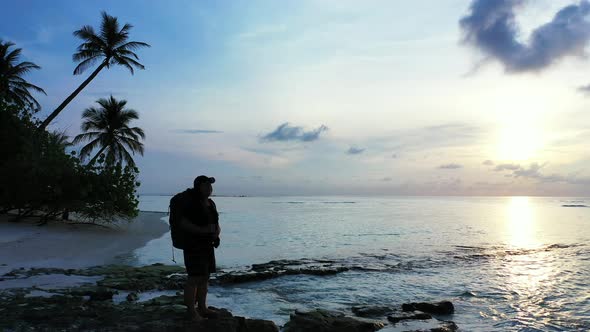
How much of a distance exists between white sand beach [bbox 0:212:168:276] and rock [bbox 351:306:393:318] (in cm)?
883

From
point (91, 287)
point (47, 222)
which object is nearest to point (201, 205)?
Answer: point (91, 287)

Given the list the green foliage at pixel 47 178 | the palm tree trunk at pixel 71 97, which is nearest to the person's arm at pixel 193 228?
the green foliage at pixel 47 178

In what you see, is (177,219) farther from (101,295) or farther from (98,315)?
(101,295)

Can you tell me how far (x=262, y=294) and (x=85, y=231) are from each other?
629 inches

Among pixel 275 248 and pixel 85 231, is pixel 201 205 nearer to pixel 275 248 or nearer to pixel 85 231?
pixel 275 248

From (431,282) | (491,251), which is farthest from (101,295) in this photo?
(491,251)

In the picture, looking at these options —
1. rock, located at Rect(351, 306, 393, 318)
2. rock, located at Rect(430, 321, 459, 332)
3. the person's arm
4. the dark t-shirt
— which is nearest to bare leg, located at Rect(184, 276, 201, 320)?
the dark t-shirt

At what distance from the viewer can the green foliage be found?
Answer: 2048 cm

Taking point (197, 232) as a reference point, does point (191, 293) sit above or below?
below

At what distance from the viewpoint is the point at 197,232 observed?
5727 mm

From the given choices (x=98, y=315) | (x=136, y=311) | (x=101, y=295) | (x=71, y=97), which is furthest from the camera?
(x=71, y=97)

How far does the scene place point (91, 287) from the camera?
9.05 metres

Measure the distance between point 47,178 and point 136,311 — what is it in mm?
17500

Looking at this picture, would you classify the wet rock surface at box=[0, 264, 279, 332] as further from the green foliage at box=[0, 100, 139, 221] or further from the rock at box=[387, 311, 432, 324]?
the green foliage at box=[0, 100, 139, 221]
